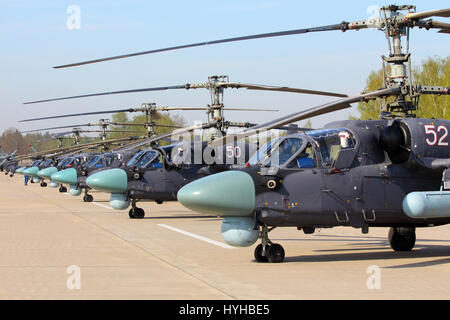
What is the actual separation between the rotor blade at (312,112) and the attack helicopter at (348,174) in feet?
0.12

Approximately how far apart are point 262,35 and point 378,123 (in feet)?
8.86

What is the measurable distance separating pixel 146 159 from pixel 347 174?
38.6 feet

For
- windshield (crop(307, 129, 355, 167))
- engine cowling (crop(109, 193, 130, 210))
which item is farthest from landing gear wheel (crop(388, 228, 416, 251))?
engine cowling (crop(109, 193, 130, 210))

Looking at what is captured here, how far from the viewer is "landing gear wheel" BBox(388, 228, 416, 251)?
41.2 ft

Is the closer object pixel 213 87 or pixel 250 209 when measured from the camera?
pixel 250 209

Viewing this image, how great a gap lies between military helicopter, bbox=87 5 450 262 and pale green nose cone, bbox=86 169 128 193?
420 inches

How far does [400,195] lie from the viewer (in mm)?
11188

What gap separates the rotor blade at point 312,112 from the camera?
31.7 feet

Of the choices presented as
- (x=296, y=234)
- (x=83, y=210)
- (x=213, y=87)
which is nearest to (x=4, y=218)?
(x=83, y=210)

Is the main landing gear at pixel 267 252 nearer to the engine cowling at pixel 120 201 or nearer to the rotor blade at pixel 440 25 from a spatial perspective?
the rotor blade at pixel 440 25

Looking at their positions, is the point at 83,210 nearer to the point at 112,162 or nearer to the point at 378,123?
the point at 112,162

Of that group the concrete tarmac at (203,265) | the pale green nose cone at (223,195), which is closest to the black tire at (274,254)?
the concrete tarmac at (203,265)

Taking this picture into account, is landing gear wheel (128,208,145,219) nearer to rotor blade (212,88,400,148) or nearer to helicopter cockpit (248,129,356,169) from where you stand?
helicopter cockpit (248,129,356,169)

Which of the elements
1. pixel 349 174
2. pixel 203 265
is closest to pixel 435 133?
pixel 349 174
